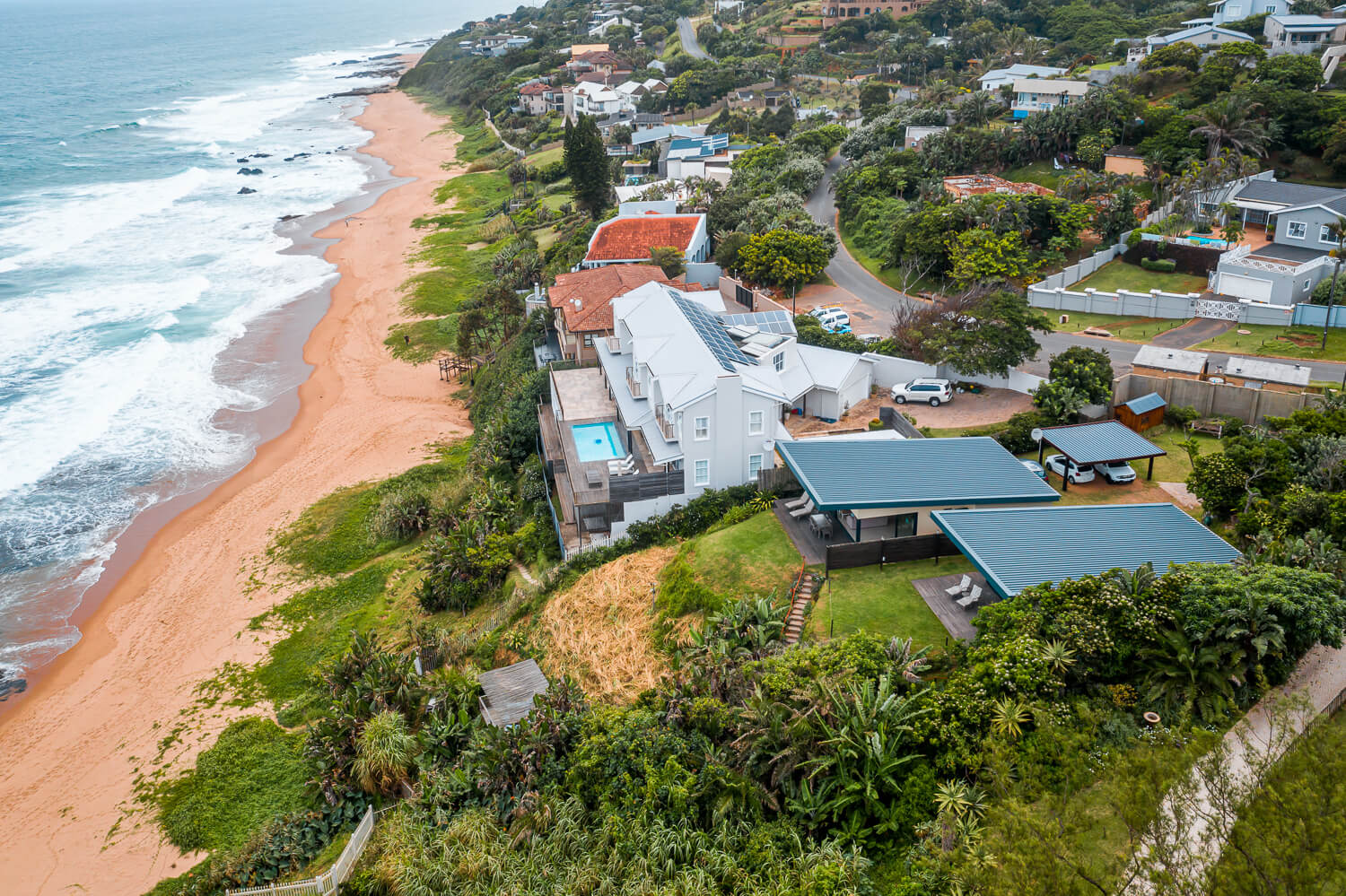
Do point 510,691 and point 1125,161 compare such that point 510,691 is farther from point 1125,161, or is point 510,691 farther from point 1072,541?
point 1125,161

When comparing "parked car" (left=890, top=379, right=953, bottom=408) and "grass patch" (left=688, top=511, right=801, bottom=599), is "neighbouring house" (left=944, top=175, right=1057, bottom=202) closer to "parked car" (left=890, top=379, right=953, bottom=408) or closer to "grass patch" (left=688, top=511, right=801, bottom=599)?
"parked car" (left=890, top=379, right=953, bottom=408)

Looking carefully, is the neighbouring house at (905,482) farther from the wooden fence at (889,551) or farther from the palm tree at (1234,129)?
the palm tree at (1234,129)

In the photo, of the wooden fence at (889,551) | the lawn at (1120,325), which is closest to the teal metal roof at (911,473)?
the wooden fence at (889,551)

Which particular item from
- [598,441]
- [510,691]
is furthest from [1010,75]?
[510,691]

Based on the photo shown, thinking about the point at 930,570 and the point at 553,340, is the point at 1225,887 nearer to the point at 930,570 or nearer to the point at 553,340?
the point at 930,570

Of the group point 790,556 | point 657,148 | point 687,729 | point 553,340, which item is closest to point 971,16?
point 657,148

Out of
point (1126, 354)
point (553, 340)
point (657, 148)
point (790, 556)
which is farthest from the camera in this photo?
point (657, 148)
